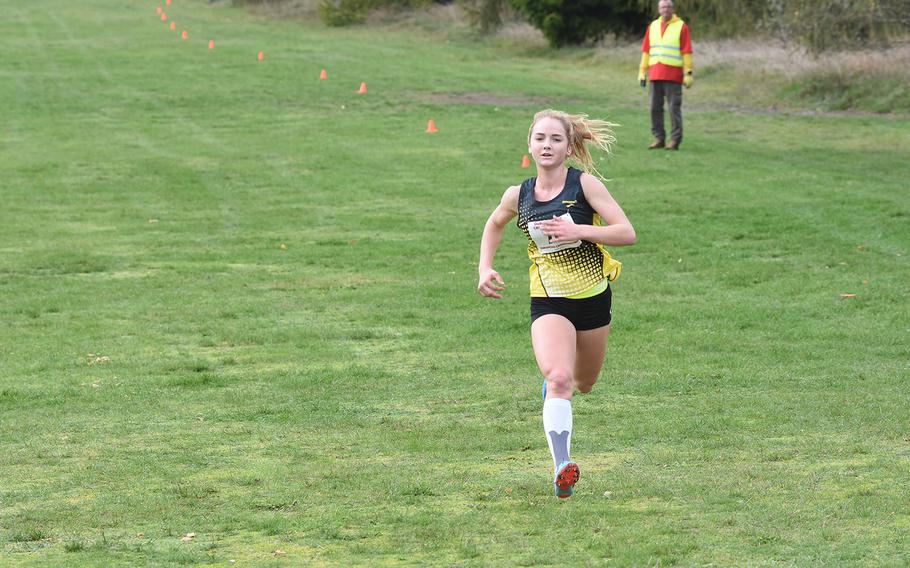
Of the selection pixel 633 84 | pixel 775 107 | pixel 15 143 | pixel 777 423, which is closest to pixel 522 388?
pixel 777 423

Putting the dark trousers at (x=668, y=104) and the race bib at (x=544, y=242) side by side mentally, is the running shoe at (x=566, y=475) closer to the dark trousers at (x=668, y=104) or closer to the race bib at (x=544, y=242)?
the race bib at (x=544, y=242)

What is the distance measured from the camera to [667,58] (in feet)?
76.7

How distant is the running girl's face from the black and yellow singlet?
157 mm

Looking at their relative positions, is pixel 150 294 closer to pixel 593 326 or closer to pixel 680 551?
pixel 593 326

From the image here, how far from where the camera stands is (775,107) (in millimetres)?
29875

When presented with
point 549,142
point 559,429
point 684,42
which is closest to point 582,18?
point 684,42

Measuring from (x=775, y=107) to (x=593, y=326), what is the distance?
2317 centimetres

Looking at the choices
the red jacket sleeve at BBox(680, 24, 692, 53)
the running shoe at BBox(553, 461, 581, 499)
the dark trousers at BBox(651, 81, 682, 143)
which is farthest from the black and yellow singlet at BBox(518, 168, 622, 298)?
the dark trousers at BBox(651, 81, 682, 143)

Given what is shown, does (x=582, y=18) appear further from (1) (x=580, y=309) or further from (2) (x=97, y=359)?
(1) (x=580, y=309)

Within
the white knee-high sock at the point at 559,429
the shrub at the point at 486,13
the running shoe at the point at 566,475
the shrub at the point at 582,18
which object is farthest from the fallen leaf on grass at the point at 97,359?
the shrub at the point at 486,13

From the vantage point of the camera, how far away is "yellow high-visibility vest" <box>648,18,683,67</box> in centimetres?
2320

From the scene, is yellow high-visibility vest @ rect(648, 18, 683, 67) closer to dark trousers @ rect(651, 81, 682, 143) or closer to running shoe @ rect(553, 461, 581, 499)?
dark trousers @ rect(651, 81, 682, 143)

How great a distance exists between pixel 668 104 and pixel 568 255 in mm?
16754

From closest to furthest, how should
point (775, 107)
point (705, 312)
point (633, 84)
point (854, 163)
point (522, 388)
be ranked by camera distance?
point (522, 388), point (705, 312), point (854, 163), point (775, 107), point (633, 84)
